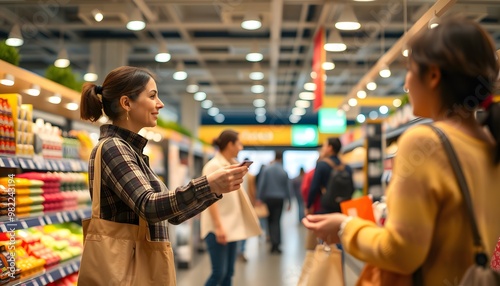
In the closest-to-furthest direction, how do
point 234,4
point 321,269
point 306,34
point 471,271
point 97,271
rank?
point 471,271, point 321,269, point 97,271, point 234,4, point 306,34

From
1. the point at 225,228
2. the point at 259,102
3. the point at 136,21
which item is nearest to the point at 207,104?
the point at 259,102

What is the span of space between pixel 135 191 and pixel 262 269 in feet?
21.6

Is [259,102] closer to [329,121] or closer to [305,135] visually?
[329,121]

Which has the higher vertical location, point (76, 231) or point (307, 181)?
point (307, 181)

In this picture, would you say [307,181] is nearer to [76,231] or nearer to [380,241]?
[76,231]

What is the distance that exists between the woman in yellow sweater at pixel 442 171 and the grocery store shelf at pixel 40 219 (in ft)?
8.61

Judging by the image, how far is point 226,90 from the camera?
1984 cm

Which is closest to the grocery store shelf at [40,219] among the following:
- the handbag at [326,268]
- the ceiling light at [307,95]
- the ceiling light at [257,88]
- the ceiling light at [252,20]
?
the handbag at [326,268]

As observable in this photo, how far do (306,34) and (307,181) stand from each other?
16.4ft

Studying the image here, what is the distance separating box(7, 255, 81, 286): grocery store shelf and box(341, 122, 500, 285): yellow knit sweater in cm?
288

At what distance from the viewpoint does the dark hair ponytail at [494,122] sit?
1459 millimetres

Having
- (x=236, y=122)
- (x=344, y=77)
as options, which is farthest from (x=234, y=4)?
(x=236, y=122)

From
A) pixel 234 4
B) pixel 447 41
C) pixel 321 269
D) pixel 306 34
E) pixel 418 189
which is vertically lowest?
pixel 321 269

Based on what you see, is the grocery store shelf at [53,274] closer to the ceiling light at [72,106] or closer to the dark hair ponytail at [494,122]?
the ceiling light at [72,106]
